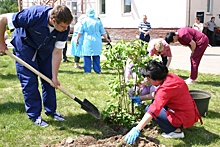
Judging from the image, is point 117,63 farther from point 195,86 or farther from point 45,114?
point 195,86

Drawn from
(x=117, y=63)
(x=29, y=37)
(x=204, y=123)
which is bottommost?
(x=204, y=123)

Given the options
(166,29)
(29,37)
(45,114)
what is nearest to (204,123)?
(45,114)

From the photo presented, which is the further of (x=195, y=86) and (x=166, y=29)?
(x=166, y=29)

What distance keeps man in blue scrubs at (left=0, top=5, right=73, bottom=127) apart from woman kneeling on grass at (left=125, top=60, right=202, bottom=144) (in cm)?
117

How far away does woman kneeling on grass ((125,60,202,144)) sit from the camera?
139 inches

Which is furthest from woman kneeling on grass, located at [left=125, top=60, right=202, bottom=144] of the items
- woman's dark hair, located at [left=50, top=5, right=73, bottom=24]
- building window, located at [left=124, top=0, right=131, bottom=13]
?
building window, located at [left=124, top=0, right=131, bottom=13]

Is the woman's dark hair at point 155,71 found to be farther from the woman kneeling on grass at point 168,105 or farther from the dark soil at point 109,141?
the dark soil at point 109,141

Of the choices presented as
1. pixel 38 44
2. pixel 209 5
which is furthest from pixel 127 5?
pixel 38 44

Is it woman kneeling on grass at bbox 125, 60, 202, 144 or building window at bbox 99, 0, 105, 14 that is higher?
building window at bbox 99, 0, 105, 14

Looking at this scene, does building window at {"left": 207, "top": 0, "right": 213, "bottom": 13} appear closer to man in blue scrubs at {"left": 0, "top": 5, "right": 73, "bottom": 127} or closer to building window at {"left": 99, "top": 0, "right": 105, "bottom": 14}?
building window at {"left": 99, "top": 0, "right": 105, "bottom": 14}

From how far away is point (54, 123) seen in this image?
441 centimetres

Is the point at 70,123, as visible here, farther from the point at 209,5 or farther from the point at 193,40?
the point at 209,5

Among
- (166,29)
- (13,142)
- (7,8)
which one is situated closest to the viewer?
(13,142)

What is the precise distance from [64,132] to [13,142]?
0.64 metres
